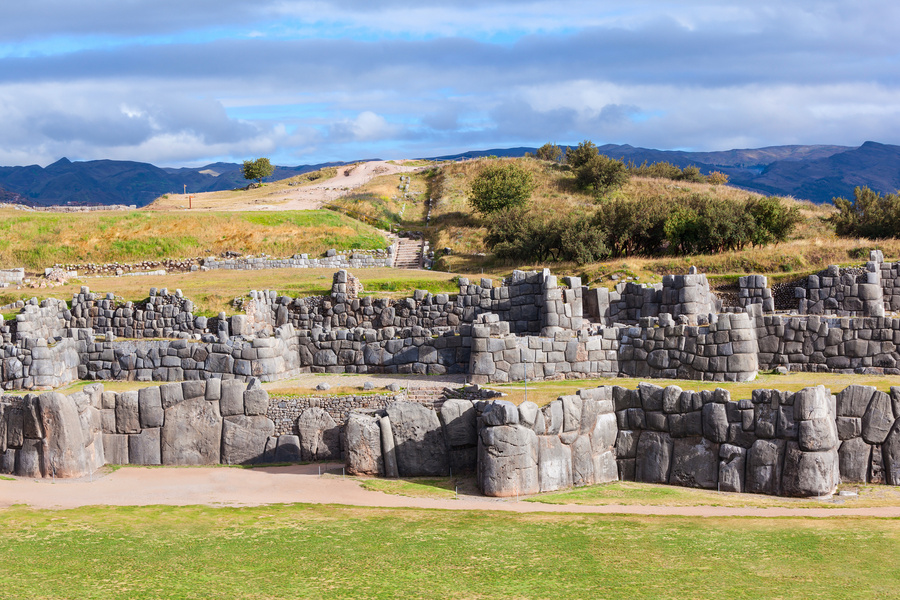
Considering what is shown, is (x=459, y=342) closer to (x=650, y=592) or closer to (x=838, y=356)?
(x=838, y=356)

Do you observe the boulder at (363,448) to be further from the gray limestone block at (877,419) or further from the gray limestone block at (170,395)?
the gray limestone block at (877,419)

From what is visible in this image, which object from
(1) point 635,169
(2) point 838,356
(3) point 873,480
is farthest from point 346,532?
(1) point 635,169

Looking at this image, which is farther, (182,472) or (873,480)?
(182,472)

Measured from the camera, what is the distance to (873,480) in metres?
18.2

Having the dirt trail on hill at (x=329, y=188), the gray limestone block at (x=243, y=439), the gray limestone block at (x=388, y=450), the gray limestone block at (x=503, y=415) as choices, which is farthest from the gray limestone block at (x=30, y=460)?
the dirt trail on hill at (x=329, y=188)

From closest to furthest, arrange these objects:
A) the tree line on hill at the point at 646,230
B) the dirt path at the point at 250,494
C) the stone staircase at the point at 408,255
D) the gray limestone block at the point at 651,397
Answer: the dirt path at the point at 250,494
the gray limestone block at the point at 651,397
the tree line on hill at the point at 646,230
the stone staircase at the point at 408,255

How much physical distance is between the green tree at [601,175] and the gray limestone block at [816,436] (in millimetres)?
46697

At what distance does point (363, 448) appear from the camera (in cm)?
1997

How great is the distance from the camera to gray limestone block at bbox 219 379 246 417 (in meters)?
21.7

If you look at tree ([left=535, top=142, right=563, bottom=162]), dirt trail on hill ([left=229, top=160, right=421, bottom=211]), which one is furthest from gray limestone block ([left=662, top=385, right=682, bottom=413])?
tree ([left=535, top=142, right=563, bottom=162])

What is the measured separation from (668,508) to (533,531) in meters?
3.22

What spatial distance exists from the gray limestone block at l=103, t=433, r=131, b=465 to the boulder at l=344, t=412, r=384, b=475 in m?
5.64

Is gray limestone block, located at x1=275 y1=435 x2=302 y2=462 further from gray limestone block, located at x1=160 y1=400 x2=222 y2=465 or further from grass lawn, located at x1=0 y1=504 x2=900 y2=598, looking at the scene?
grass lawn, located at x1=0 y1=504 x2=900 y2=598

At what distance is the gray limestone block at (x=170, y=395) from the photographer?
2162 cm
